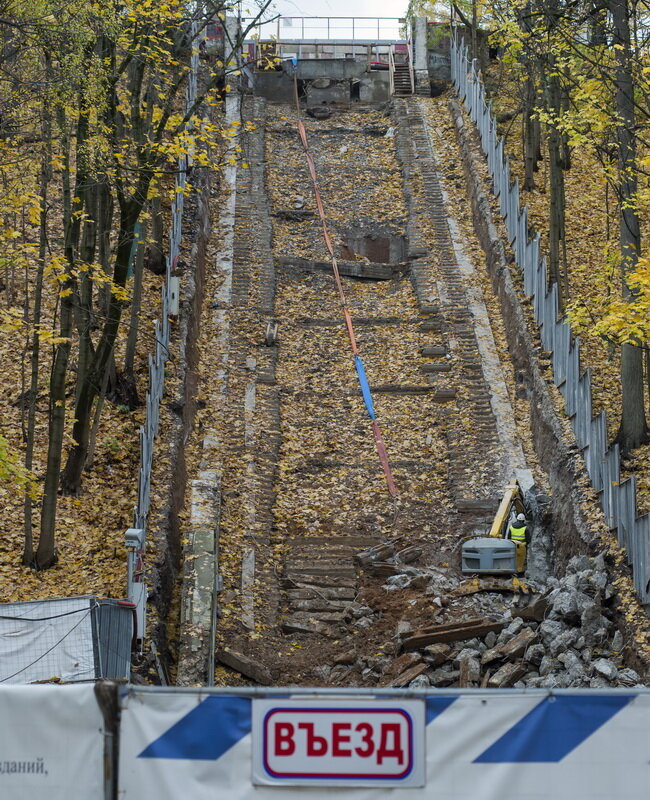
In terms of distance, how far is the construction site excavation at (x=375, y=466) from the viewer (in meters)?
13.8

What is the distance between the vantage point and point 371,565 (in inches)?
639

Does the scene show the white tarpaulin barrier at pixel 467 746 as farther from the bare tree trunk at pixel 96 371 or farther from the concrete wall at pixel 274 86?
the concrete wall at pixel 274 86

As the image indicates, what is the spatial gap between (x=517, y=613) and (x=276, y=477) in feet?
19.4

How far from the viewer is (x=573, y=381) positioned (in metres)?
17.9

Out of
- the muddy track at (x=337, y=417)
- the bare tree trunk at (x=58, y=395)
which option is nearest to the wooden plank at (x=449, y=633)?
the muddy track at (x=337, y=417)

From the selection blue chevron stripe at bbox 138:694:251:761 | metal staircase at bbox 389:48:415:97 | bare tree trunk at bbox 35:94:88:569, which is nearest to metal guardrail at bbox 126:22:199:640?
bare tree trunk at bbox 35:94:88:569

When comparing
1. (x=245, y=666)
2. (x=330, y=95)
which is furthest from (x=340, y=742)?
(x=330, y=95)

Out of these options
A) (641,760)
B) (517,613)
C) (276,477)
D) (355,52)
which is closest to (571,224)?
(276,477)

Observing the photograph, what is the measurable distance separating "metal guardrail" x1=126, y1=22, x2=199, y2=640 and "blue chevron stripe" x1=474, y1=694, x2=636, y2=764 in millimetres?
8033

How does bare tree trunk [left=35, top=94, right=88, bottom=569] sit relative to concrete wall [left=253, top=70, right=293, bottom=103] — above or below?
below

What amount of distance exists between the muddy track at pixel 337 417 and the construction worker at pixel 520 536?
1.27m

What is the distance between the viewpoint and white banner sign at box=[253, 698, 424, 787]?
16.2 feet

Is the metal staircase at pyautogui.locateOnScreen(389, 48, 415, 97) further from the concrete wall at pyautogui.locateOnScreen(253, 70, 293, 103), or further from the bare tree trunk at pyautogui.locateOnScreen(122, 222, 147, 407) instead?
the bare tree trunk at pyautogui.locateOnScreen(122, 222, 147, 407)

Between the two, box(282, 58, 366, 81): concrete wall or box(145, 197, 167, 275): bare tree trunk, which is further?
box(282, 58, 366, 81): concrete wall
